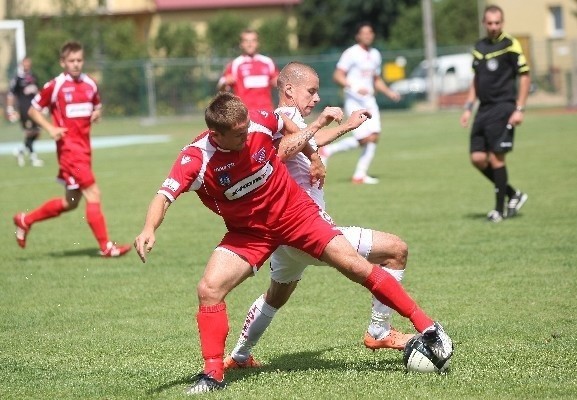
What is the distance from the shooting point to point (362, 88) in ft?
59.2

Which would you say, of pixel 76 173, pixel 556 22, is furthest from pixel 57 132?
pixel 556 22

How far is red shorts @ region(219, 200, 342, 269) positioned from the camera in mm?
6188

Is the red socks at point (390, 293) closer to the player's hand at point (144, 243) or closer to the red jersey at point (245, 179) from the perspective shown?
the red jersey at point (245, 179)

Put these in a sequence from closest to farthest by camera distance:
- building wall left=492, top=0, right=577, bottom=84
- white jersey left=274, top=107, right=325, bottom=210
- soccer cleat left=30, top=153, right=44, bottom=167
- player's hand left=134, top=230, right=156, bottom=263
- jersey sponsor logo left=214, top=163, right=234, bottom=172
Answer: player's hand left=134, top=230, right=156, bottom=263 → jersey sponsor logo left=214, top=163, right=234, bottom=172 → white jersey left=274, top=107, right=325, bottom=210 → soccer cleat left=30, top=153, right=44, bottom=167 → building wall left=492, top=0, right=577, bottom=84

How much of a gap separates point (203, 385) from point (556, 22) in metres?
56.0

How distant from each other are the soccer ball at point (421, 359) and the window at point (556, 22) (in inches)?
2137

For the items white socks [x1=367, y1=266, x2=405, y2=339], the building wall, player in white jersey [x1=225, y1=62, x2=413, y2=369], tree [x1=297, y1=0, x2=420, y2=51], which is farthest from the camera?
the building wall

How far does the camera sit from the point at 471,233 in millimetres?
11945

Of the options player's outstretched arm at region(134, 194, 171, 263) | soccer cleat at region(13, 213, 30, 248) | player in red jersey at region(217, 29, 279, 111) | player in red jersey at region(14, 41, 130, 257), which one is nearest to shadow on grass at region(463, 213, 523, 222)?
player in red jersey at region(14, 41, 130, 257)

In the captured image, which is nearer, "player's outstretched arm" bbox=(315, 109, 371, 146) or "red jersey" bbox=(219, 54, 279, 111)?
"player's outstretched arm" bbox=(315, 109, 371, 146)

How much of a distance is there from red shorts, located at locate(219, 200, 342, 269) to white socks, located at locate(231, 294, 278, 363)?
0.54m

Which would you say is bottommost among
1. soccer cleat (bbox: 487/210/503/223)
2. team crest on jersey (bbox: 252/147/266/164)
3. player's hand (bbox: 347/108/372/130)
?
soccer cleat (bbox: 487/210/503/223)

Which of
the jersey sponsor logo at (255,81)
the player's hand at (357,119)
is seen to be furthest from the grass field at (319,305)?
the jersey sponsor logo at (255,81)

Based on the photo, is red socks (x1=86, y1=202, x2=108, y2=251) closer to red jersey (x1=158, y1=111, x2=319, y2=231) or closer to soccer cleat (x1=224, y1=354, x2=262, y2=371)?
soccer cleat (x1=224, y1=354, x2=262, y2=371)
